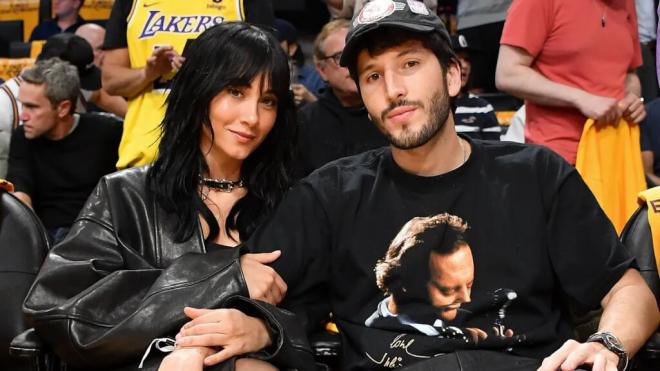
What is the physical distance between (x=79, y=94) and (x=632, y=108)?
106 inches

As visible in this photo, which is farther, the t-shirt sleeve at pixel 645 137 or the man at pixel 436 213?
the t-shirt sleeve at pixel 645 137

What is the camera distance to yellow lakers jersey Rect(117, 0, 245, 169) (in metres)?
3.89

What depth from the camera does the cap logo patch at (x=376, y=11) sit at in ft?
8.64

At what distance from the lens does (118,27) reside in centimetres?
407

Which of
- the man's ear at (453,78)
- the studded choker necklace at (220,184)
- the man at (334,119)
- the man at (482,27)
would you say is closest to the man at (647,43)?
the man at (482,27)

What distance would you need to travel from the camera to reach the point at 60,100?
4.84 meters

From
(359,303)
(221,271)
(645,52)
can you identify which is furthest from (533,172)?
(645,52)

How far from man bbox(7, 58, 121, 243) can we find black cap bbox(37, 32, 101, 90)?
27.4 inches

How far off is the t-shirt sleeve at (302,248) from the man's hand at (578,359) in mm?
700

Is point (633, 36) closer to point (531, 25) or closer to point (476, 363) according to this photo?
point (531, 25)

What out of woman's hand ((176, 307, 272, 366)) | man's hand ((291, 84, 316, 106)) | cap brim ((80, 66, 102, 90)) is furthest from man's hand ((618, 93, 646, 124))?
cap brim ((80, 66, 102, 90))

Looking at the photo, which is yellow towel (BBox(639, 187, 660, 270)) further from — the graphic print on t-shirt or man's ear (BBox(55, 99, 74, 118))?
man's ear (BBox(55, 99, 74, 118))

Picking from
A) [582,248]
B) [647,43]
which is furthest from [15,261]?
[647,43]

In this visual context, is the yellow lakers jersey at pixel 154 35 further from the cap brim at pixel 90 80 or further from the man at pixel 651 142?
the man at pixel 651 142
